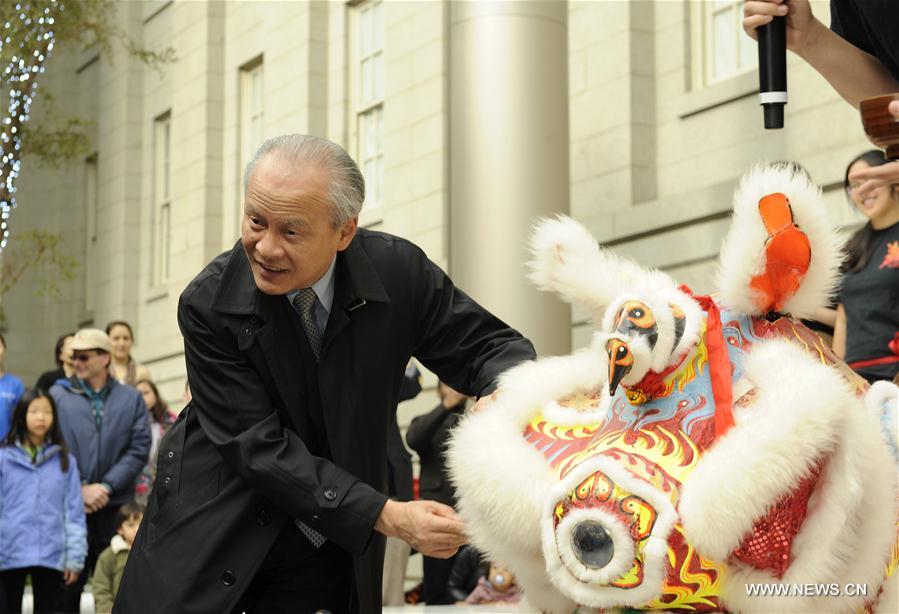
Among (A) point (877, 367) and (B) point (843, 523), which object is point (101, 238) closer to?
(A) point (877, 367)

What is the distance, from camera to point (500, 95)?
324 inches

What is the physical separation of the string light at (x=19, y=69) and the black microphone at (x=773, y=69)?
1267 cm

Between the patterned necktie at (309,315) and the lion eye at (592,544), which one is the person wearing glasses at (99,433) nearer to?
the patterned necktie at (309,315)

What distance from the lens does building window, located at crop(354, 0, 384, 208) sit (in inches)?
515

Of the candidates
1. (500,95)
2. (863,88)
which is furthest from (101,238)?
(863,88)

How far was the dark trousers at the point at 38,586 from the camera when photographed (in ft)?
23.3

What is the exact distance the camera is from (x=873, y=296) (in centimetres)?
518

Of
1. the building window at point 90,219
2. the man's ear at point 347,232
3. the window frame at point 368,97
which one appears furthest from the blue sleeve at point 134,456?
the building window at point 90,219

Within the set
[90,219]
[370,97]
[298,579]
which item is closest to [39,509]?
[298,579]

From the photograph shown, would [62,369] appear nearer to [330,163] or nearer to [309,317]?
[309,317]

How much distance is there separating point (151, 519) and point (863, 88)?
1.90 meters

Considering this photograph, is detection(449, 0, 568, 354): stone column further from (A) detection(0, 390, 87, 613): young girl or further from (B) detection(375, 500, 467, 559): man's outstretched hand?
(B) detection(375, 500, 467, 559): man's outstretched hand

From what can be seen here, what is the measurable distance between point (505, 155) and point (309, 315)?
5072mm

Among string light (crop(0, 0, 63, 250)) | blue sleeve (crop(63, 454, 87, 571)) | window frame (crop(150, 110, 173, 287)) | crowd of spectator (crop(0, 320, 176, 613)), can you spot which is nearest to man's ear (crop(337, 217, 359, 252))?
crowd of spectator (crop(0, 320, 176, 613))
